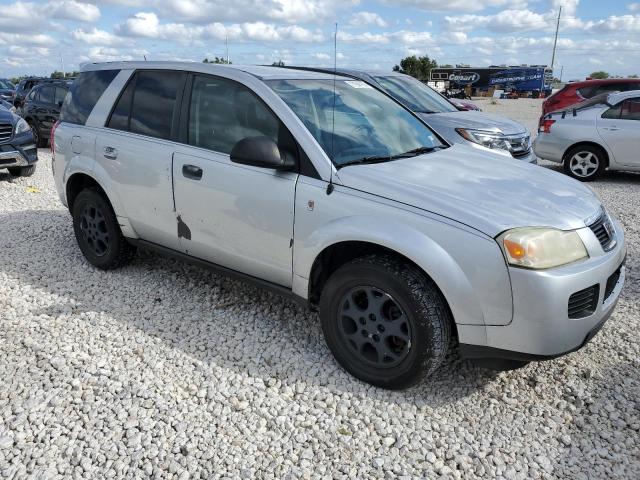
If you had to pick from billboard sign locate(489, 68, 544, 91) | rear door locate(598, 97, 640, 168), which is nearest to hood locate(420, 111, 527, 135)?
rear door locate(598, 97, 640, 168)

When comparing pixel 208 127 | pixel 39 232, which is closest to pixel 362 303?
pixel 208 127

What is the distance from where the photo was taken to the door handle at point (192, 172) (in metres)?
3.77

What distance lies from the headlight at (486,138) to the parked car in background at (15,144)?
698cm

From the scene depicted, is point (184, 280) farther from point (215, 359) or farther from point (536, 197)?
point (536, 197)

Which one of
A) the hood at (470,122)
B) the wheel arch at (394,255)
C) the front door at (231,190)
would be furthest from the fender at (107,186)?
the hood at (470,122)

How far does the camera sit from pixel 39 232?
6.21 meters

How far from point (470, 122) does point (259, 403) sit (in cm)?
576

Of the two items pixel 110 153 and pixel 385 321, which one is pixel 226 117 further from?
pixel 385 321

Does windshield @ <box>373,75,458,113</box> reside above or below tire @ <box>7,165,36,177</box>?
above

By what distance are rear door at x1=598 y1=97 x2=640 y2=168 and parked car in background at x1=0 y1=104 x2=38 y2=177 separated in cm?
972

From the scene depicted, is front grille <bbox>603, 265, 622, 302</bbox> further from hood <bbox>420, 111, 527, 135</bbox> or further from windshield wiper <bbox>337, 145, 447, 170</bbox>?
hood <bbox>420, 111, 527, 135</bbox>

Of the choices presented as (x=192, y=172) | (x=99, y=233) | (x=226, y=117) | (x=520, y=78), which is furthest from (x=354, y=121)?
(x=520, y=78)

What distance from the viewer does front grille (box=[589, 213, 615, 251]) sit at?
303cm

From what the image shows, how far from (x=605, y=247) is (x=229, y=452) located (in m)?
2.28
